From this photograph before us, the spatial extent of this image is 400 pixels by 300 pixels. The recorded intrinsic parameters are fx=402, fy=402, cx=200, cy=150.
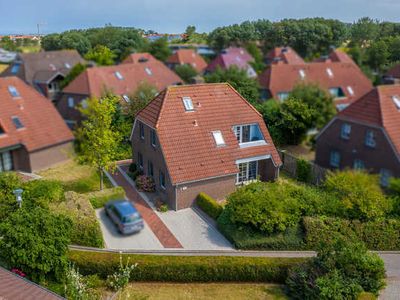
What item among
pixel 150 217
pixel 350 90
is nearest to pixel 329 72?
pixel 350 90

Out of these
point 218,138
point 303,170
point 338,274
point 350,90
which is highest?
point 350,90

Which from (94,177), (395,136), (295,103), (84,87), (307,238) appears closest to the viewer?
(307,238)

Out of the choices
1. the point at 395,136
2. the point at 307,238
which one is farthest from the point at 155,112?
the point at 395,136

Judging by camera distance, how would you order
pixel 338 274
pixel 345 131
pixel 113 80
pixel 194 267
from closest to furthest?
1. pixel 338 274
2. pixel 194 267
3. pixel 345 131
4. pixel 113 80

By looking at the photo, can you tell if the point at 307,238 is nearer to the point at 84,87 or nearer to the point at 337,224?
the point at 337,224

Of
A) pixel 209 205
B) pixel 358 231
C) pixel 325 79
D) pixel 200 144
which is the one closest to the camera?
pixel 358 231

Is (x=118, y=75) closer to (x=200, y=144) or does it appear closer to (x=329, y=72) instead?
(x=200, y=144)

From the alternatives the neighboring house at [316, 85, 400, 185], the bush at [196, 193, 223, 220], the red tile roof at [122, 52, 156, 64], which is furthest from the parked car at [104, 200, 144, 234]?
the red tile roof at [122, 52, 156, 64]

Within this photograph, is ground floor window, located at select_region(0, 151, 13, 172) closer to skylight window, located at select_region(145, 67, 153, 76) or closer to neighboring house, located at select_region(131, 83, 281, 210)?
neighboring house, located at select_region(131, 83, 281, 210)
